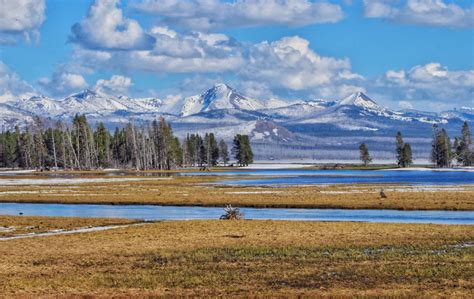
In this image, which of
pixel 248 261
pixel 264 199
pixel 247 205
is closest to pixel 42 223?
pixel 248 261

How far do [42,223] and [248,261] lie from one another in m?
24.3

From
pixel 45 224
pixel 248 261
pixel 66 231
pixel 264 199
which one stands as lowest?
pixel 248 261

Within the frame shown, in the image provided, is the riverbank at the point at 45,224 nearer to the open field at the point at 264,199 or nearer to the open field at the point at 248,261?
the open field at the point at 248,261

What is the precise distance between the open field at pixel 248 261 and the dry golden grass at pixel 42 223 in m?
5.31

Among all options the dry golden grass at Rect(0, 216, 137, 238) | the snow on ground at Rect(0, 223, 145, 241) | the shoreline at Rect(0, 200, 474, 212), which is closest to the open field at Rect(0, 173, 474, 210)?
the shoreline at Rect(0, 200, 474, 212)

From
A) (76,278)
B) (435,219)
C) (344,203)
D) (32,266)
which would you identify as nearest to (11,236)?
(32,266)

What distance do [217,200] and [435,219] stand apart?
87.5ft

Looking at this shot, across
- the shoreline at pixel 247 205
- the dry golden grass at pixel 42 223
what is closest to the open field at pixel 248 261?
the dry golden grass at pixel 42 223

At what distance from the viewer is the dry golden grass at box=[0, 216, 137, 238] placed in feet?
162

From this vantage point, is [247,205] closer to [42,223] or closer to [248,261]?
[42,223]

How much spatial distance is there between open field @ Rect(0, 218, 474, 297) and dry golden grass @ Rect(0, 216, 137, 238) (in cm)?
531

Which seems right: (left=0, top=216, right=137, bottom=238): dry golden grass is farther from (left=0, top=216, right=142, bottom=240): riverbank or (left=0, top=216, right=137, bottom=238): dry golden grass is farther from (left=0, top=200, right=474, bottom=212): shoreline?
(left=0, top=200, right=474, bottom=212): shoreline

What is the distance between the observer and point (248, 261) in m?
33.9

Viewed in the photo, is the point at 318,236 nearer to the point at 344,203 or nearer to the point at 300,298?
the point at 300,298
